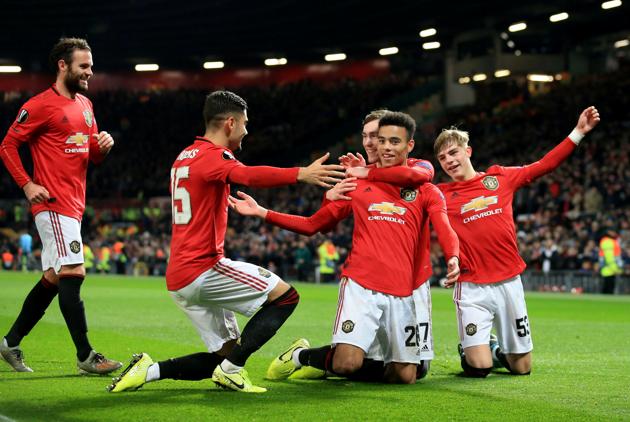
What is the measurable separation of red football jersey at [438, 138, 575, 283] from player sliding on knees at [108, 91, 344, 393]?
229 centimetres

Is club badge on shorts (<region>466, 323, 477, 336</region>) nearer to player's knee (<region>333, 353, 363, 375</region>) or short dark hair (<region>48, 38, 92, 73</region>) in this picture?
player's knee (<region>333, 353, 363, 375</region>)

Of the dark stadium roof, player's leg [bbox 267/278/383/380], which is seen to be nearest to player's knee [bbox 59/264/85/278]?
player's leg [bbox 267/278/383/380]

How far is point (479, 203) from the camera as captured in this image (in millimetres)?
8828

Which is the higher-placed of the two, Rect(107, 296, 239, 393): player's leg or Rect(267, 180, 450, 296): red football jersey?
Rect(267, 180, 450, 296): red football jersey

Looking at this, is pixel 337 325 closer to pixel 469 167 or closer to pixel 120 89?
pixel 469 167

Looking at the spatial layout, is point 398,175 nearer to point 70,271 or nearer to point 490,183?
point 490,183

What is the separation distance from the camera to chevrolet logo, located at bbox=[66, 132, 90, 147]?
793 cm

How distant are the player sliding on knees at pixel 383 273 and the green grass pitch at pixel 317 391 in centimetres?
22

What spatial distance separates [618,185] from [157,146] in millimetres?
29519

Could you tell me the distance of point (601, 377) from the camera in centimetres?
819

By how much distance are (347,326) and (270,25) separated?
3891 centimetres

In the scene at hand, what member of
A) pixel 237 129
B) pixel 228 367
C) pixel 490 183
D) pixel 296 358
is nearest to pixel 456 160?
pixel 490 183

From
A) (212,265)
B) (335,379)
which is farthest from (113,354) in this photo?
(212,265)

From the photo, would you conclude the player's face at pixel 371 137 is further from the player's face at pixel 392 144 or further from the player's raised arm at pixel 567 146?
the player's raised arm at pixel 567 146
